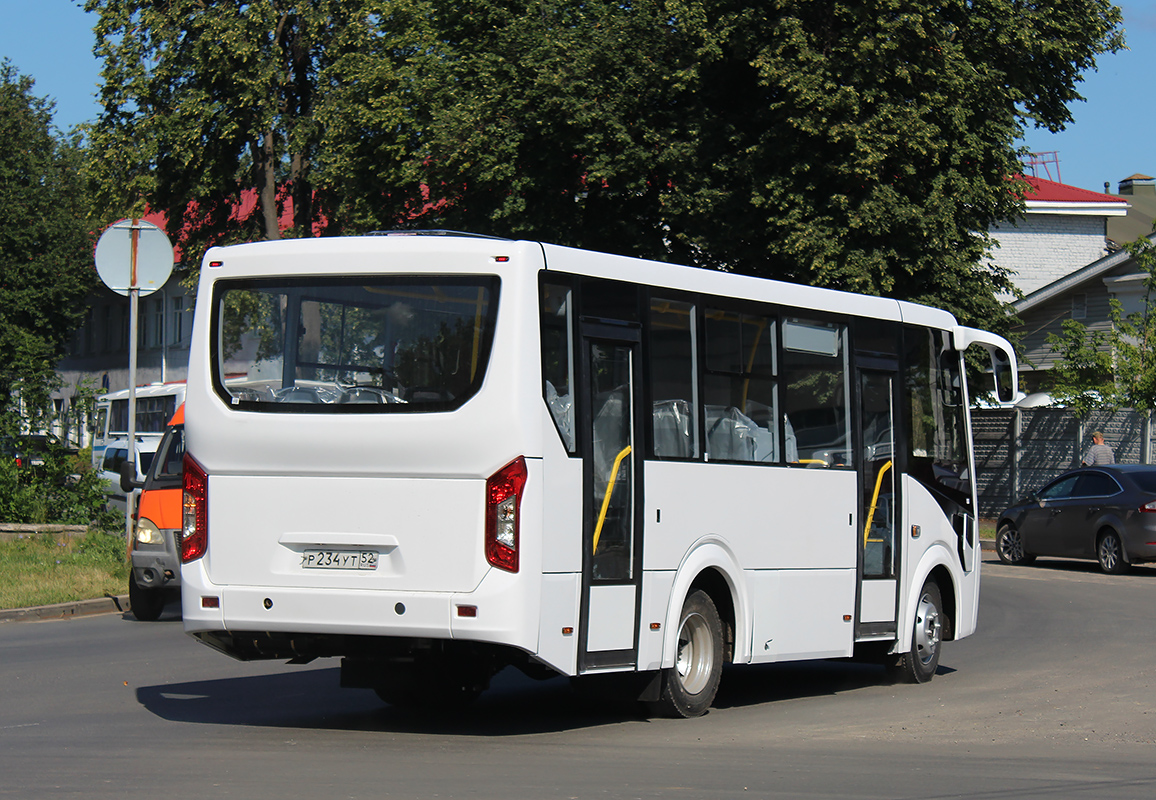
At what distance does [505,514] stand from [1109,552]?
59.1 feet

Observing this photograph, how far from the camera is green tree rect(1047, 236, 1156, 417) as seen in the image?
3172 centimetres

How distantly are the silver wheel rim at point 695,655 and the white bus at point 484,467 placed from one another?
0.02 meters

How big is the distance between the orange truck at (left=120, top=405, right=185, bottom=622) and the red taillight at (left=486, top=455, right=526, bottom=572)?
860 centimetres

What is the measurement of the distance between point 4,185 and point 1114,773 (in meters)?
60.9

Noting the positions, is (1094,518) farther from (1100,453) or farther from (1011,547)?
(1100,453)

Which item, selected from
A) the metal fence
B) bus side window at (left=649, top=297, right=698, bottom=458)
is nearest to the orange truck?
bus side window at (left=649, top=297, right=698, bottom=458)

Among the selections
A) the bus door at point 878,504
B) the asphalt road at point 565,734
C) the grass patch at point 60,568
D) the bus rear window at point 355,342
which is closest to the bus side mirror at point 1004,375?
the bus door at point 878,504

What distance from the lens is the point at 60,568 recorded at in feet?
64.0

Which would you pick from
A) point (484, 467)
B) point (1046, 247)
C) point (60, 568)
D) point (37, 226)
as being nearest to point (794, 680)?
point (484, 467)

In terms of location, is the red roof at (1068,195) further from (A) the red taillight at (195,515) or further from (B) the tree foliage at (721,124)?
(A) the red taillight at (195,515)

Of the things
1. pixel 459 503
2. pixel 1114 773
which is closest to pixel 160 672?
pixel 459 503

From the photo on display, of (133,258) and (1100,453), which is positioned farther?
(1100,453)

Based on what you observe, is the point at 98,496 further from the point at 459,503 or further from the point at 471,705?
the point at 459,503

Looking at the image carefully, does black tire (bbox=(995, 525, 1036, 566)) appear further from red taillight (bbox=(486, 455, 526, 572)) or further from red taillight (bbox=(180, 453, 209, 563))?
red taillight (bbox=(180, 453, 209, 563))
